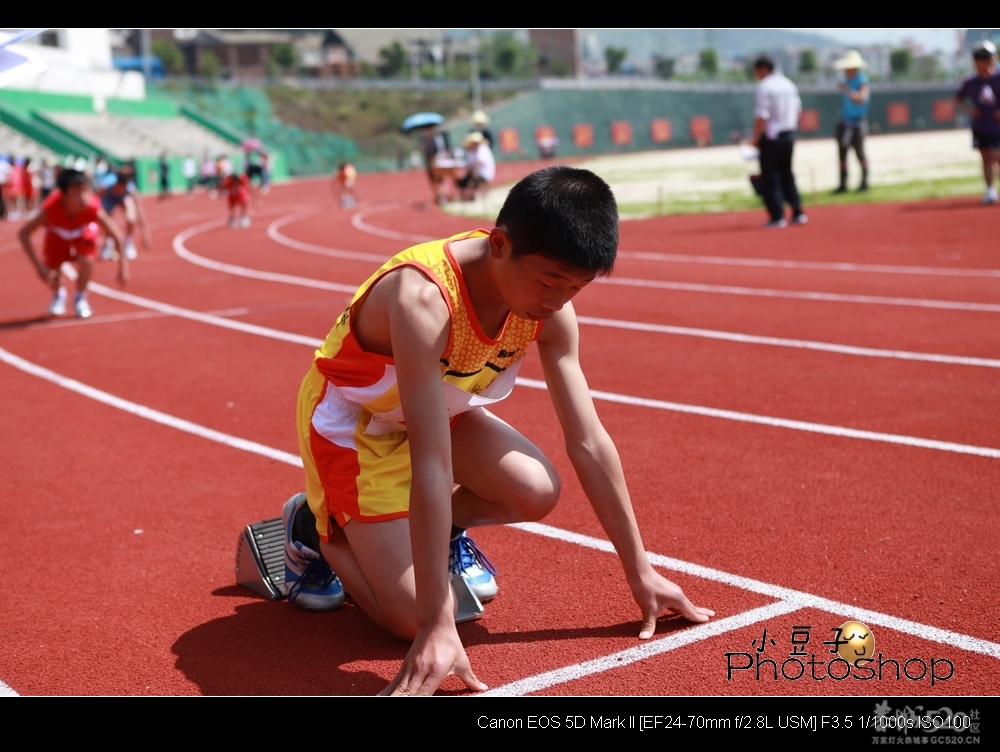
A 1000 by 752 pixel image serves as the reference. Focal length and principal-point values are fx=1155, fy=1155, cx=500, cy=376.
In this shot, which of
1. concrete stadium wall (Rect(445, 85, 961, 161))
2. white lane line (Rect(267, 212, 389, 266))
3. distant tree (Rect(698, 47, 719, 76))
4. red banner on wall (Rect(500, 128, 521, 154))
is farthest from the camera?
distant tree (Rect(698, 47, 719, 76))

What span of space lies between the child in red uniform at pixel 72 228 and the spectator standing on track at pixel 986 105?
10.8m

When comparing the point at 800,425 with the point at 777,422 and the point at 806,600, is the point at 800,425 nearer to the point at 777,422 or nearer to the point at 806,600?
the point at 777,422

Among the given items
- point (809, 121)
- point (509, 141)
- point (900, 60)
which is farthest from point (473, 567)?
point (900, 60)

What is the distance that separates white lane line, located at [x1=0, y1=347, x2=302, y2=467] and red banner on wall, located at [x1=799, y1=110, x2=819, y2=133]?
241 feet

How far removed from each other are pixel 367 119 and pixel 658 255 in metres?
57.6

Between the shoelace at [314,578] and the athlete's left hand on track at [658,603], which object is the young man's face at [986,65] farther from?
the shoelace at [314,578]

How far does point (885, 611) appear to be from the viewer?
3484 mm

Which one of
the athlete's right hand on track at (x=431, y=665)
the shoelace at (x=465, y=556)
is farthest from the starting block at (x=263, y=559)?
the athlete's right hand on track at (x=431, y=665)

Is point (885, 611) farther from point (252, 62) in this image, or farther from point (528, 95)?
point (252, 62)

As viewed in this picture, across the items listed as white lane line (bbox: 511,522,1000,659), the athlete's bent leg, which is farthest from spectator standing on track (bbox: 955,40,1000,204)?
the athlete's bent leg

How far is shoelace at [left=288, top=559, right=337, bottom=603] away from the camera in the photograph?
3.85m

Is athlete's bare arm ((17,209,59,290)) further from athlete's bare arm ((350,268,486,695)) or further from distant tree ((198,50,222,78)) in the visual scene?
distant tree ((198,50,222,78))

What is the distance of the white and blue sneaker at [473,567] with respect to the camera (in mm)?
3812

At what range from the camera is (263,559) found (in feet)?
13.3
